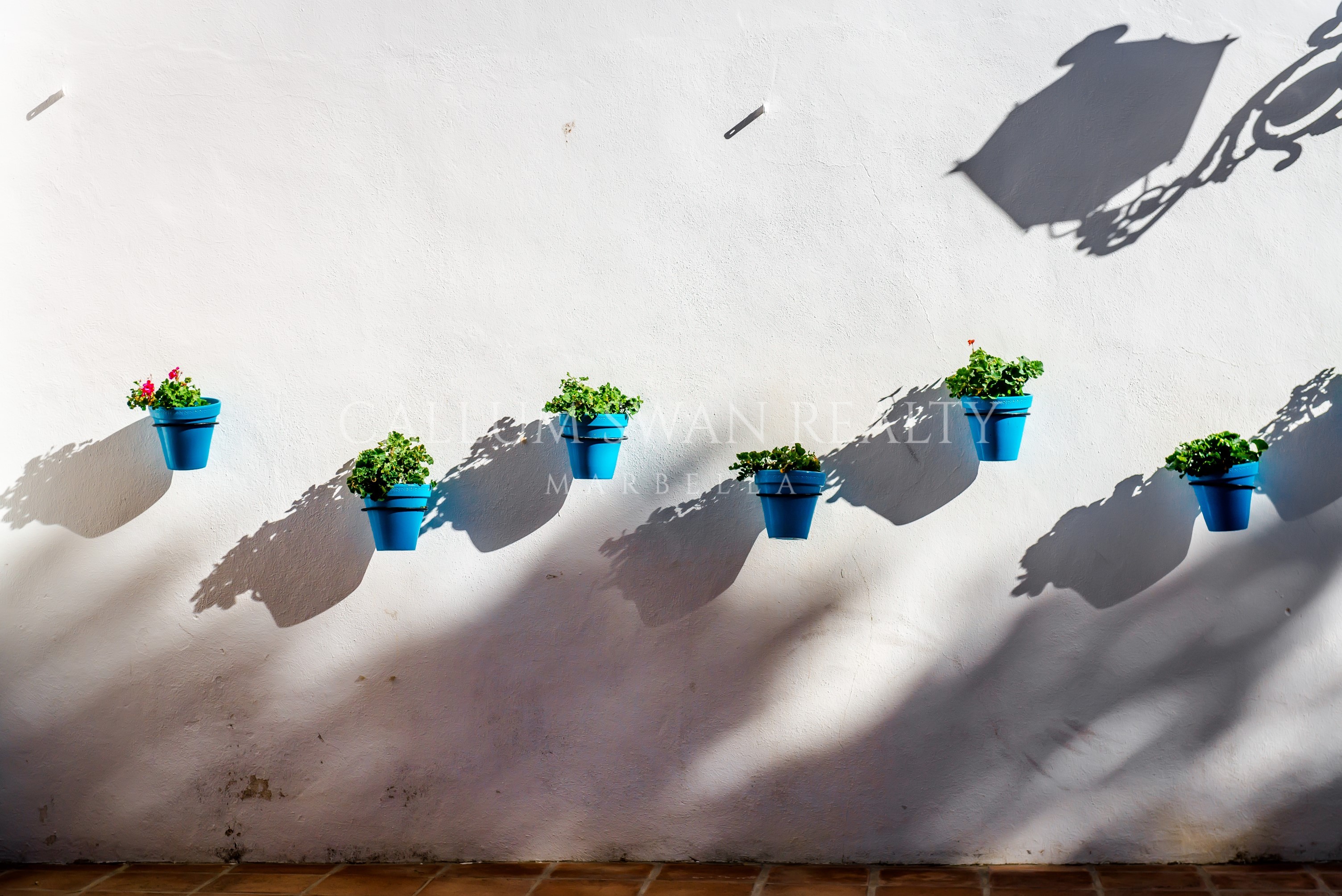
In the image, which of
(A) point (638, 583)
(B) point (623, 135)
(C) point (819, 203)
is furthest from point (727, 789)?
(B) point (623, 135)

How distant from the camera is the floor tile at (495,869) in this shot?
9.45ft

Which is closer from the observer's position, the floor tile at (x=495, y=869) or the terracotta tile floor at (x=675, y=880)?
the terracotta tile floor at (x=675, y=880)

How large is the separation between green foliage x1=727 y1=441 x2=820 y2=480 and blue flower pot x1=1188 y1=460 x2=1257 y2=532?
43.4 inches

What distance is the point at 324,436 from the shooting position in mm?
3059

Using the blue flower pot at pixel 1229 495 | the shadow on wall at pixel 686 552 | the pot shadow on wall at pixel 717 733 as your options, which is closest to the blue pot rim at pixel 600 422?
the shadow on wall at pixel 686 552

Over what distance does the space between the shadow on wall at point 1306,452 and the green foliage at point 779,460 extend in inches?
54.5

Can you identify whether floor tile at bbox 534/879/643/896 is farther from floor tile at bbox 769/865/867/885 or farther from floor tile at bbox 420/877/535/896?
floor tile at bbox 769/865/867/885

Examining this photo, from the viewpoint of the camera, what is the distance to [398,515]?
282cm

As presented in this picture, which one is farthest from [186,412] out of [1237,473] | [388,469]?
[1237,473]

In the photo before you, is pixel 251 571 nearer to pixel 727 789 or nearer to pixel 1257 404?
pixel 727 789

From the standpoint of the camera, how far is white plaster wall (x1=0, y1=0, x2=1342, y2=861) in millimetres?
2811

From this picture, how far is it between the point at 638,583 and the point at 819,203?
52.5 inches

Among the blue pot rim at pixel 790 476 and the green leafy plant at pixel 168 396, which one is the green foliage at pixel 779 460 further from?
the green leafy plant at pixel 168 396

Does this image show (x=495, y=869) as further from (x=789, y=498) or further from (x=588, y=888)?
(x=789, y=498)
